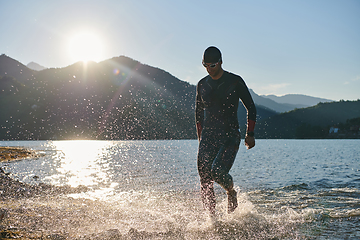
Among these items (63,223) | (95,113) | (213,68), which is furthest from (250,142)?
(95,113)

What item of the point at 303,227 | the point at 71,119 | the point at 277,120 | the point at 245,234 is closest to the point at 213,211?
the point at 245,234

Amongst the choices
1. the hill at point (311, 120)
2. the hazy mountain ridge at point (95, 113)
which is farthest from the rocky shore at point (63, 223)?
the hazy mountain ridge at point (95, 113)

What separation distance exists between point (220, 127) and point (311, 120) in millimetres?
187229

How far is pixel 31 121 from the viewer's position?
533 feet

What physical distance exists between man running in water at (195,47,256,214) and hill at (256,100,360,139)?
551 feet

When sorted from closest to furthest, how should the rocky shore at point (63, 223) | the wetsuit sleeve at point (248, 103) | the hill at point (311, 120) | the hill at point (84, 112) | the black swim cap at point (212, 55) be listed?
1. the rocky shore at point (63, 223)
2. the black swim cap at point (212, 55)
3. the wetsuit sleeve at point (248, 103)
4. the hill at point (311, 120)
5. the hill at point (84, 112)

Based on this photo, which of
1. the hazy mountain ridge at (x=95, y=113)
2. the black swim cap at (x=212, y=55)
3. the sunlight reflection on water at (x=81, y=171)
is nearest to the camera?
the black swim cap at (x=212, y=55)

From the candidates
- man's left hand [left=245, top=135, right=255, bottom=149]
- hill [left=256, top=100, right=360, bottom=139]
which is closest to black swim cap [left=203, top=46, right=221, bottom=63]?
man's left hand [left=245, top=135, right=255, bottom=149]

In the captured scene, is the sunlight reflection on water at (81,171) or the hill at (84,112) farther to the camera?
the hill at (84,112)

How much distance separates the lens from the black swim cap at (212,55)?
4.55m

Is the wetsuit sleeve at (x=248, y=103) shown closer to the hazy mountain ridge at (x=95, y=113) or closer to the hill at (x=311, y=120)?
the hill at (x=311, y=120)

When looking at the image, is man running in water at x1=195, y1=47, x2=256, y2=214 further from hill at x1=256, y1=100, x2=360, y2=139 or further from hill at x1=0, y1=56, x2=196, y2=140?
hill at x1=0, y1=56, x2=196, y2=140

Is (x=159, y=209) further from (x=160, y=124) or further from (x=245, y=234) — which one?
(x=160, y=124)

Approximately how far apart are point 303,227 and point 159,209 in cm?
322
